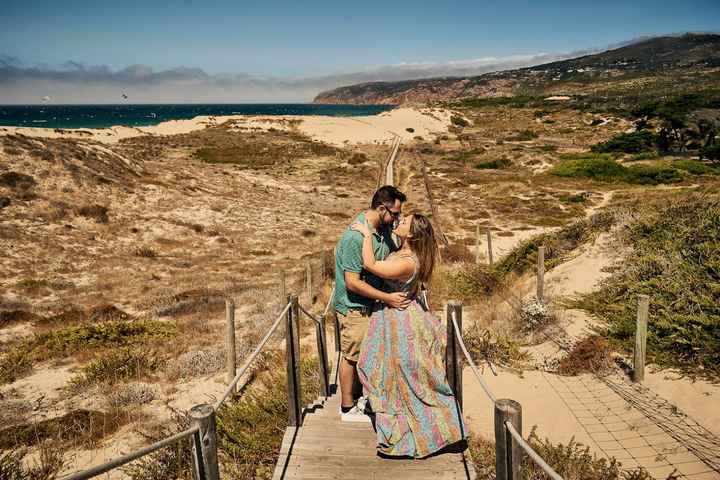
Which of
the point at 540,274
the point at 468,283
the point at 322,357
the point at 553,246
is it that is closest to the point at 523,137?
the point at 553,246

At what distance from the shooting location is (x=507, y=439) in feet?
9.36

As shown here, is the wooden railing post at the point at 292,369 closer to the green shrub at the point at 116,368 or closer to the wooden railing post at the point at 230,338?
the wooden railing post at the point at 230,338

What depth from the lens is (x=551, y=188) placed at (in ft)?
→ 95.5

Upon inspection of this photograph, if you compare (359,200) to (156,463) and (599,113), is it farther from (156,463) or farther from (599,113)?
(599,113)

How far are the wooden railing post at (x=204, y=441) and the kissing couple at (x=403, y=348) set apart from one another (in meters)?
1.64

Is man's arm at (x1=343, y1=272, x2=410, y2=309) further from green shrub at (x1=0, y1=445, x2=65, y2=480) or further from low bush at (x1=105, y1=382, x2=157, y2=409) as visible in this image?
low bush at (x1=105, y1=382, x2=157, y2=409)

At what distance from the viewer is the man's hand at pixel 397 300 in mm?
4031

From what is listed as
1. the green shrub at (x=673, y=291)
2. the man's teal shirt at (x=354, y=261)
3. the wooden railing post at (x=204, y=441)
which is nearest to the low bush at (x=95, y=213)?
the man's teal shirt at (x=354, y=261)

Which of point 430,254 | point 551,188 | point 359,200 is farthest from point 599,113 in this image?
point 430,254

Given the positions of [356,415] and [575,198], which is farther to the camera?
[575,198]

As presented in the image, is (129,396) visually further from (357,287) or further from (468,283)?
(468,283)

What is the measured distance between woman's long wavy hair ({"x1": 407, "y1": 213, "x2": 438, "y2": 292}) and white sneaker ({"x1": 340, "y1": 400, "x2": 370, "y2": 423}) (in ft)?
5.57

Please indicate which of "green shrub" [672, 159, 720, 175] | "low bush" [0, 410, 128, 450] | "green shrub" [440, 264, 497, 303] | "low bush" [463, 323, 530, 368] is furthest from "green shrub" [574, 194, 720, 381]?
"green shrub" [672, 159, 720, 175]

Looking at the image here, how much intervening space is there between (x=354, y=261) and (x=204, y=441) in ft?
6.24
